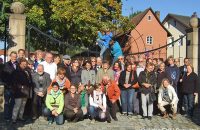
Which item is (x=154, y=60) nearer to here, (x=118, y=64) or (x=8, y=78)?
(x=118, y=64)

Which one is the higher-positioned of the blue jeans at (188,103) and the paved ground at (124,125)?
the blue jeans at (188,103)

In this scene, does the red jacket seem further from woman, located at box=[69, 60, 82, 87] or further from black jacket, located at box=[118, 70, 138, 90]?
woman, located at box=[69, 60, 82, 87]

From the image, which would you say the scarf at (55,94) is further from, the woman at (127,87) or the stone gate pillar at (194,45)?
the stone gate pillar at (194,45)

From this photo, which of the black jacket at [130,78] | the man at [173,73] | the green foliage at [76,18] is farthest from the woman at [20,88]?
the green foliage at [76,18]

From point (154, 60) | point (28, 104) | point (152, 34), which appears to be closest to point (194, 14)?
point (154, 60)

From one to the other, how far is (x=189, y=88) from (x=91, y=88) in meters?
2.95

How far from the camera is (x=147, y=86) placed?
11.6 metres

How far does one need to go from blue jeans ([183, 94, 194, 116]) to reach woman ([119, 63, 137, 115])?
5.31 feet

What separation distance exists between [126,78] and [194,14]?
13.0 feet

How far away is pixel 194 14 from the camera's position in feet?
46.2

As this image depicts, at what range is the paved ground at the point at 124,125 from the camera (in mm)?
9969

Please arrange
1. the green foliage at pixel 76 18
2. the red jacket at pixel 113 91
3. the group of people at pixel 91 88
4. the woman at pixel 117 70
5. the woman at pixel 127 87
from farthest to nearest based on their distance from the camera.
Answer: the green foliage at pixel 76 18
the woman at pixel 117 70
the woman at pixel 127 87
the red jacket at pixel 113 91
the group of people at pixel 91 88

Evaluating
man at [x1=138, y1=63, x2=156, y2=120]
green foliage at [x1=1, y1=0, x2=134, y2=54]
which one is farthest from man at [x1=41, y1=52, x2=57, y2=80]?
green foliage at [x1=1, y1=0, x2=134, y2=54]

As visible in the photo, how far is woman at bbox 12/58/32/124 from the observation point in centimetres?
1030
